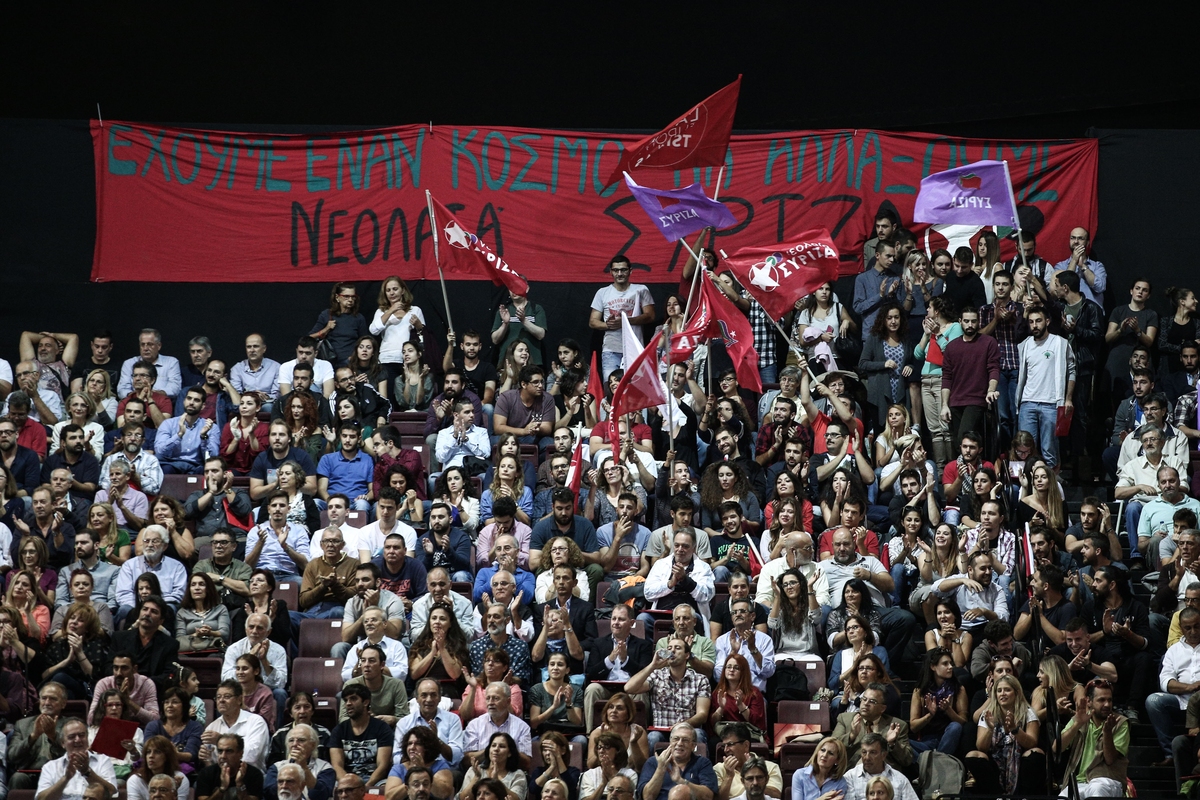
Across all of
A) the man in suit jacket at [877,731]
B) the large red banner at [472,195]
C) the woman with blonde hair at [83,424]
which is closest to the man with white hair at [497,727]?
the man in suit jacket at [877,731]

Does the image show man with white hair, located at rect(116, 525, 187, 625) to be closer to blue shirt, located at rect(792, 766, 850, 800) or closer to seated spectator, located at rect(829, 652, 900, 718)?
blue shirt, located at rect(792, 766, 850, 800)

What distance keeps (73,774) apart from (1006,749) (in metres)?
6.23

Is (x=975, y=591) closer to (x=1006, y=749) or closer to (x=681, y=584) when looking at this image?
(x=1006, y=749)

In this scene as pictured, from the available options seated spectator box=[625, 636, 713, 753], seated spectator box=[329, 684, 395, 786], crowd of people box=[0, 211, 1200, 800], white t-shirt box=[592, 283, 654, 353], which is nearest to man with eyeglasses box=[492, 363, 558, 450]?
crowd of people box=[0, 211, 1200, 800]

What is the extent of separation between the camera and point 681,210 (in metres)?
16.1

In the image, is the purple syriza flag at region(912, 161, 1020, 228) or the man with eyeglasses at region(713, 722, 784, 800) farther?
the purple syriza flag at region(912, 161, 1020, 228)

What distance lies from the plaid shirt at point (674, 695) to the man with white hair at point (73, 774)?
12.0ft

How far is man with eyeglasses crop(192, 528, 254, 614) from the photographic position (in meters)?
13.2

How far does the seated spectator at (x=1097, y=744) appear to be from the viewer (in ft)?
38.6

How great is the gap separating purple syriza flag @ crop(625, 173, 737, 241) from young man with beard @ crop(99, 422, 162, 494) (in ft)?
16.0

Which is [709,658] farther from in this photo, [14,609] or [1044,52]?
[1044,52]

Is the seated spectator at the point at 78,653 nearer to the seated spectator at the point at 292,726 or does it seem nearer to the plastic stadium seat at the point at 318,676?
the plastic stadium seat at the point at 318,676

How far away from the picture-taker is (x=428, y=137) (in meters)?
18.6

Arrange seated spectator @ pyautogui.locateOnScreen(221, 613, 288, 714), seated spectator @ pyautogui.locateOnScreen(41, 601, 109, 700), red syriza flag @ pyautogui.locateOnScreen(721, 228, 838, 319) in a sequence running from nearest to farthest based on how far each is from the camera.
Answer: seated spectator @ pyautogui.locateOnScreen(221, 613, 288, 714)
seated spectator @ pyautogui.locateOnScreen(41, 601, 109, 700)
red syriza flag @ pyautogui.locateOnScreen(721, 228, 838, 319)
